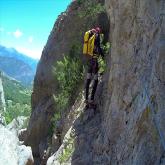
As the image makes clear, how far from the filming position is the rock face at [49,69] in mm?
28828

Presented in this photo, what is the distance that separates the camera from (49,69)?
32062 mm

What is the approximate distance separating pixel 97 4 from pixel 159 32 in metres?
14.6

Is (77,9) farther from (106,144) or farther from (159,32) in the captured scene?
(159,32)

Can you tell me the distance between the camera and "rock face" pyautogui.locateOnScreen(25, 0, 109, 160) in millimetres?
28828

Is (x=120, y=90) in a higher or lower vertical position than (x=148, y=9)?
lower

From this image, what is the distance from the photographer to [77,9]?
94.5 feet

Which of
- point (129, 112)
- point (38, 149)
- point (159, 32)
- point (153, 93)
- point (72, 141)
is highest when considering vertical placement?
point (159, 32)

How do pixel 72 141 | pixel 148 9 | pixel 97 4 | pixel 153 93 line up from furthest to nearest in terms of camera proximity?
pixel 97 4 < pixel 72 141 < pixel 148 9 < pixel 153 93

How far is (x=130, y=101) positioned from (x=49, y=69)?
2055 centimetres

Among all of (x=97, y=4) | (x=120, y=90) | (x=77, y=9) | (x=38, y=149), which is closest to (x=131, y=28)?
(x=120, y=90)

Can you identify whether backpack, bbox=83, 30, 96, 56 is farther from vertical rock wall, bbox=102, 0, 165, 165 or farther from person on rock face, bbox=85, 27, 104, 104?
vertical rock wall, bbox=102, 0, 165, 165

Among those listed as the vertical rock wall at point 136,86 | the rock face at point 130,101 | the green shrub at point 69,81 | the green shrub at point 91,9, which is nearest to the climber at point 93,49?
the rock face at point 130,101

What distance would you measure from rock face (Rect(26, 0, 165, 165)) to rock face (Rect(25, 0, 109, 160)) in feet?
37.0

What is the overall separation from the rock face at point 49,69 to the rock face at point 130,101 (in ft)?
37.0
